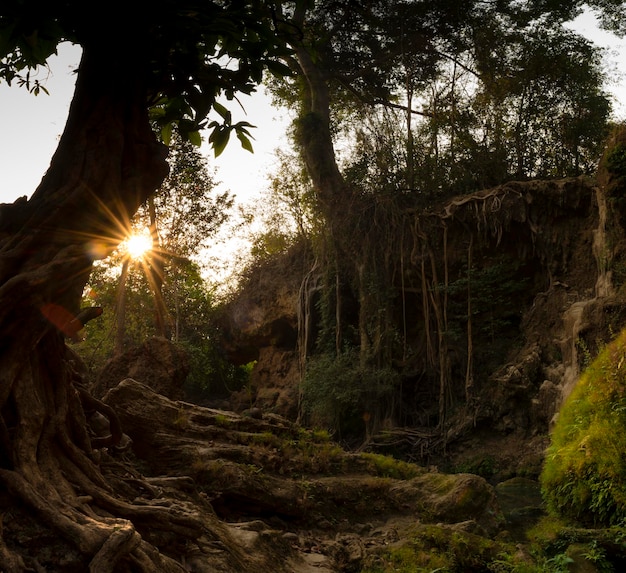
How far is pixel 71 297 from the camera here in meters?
3.83

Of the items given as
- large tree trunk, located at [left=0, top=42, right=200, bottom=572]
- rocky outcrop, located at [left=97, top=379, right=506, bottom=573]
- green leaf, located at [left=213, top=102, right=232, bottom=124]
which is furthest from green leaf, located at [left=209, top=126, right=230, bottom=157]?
rocky outcrop, located at [left=97, top=379, right=506, bottom=573]

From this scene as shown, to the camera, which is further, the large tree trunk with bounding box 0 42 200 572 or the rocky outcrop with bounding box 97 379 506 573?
the rocky outcrop with bounding box 97 379 506 573

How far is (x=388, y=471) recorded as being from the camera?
8016 millimetres

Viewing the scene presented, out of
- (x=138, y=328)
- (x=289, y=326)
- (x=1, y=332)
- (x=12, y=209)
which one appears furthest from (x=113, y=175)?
(x=138, y=328)

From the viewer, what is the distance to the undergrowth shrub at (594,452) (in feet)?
21.7

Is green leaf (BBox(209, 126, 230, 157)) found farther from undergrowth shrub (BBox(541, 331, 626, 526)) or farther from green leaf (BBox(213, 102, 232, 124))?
undergrowth shrub (BBox(541, 331, 626, 526))

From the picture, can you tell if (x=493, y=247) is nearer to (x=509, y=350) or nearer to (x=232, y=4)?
(x=509, y=350)

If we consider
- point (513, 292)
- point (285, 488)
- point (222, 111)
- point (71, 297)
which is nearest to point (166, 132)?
point (222, 111)

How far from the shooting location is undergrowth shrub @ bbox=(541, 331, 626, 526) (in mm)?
6621

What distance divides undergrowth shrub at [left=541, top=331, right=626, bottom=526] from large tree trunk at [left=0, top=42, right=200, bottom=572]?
186 inches

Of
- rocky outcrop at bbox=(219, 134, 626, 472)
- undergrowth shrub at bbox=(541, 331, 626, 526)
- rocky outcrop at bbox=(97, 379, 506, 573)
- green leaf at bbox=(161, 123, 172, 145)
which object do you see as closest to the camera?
green leaf at bbox=(161, 123, 172, 145)

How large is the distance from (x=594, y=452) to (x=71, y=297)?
609cm

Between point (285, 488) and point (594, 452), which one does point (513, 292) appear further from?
point (285, 488)

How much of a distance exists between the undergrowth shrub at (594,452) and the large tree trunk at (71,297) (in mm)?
4731
